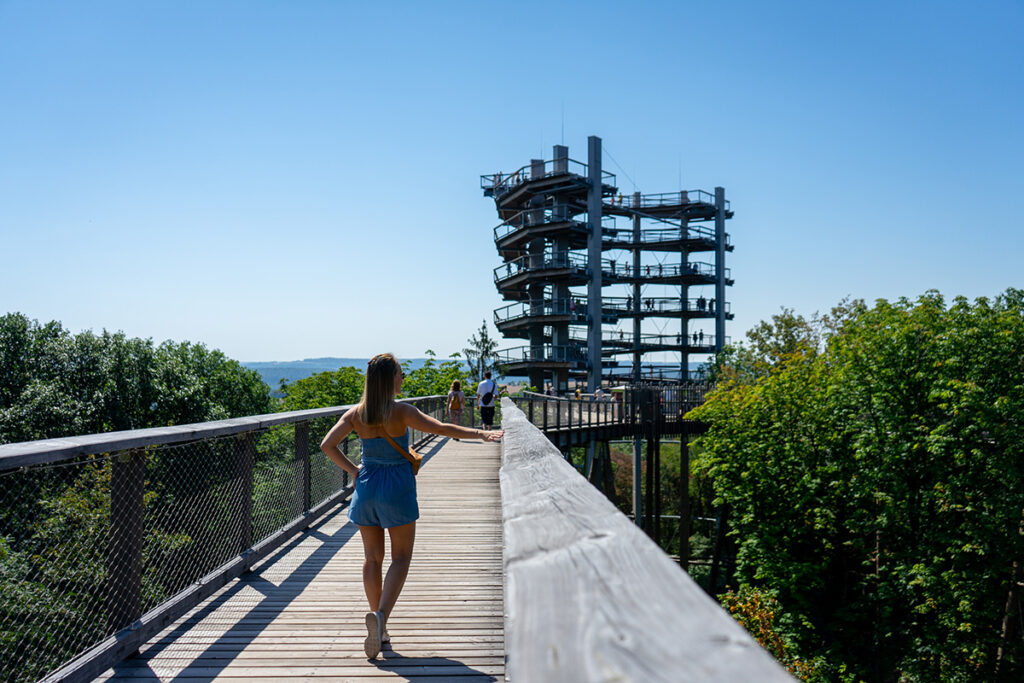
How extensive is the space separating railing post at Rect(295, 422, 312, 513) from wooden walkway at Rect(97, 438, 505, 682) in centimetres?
55

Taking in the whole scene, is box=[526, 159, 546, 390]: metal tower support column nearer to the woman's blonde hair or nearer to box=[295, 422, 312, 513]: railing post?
box=[295, 422, 312, 513]: railing post

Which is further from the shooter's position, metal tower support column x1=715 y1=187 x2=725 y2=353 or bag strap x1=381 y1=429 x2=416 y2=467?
metal tower support column x1=715 y1=187 x2=725 y2=353

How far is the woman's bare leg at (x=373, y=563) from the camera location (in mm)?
4262

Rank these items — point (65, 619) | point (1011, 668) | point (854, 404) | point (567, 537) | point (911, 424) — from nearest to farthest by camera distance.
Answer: point (567, 537), point (65, 619), point (1011, 668), point (911, 424), point (854, 404)

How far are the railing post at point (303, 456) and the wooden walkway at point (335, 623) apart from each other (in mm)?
554

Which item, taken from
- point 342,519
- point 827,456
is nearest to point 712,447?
point 827,456

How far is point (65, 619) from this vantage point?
13.1ft

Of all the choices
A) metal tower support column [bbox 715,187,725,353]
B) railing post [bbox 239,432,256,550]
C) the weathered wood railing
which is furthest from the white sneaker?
metal tower support column [bbox 715,187,725,353]

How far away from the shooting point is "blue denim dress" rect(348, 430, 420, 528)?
13.9 ft

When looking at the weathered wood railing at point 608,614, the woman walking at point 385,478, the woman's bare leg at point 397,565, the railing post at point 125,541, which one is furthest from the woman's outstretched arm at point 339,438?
the weathered wood railing at point 608,614

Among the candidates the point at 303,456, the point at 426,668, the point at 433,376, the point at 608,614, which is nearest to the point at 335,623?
the point at 426,668

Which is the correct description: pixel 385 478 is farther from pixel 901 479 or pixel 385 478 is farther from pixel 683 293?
pixel 683 293

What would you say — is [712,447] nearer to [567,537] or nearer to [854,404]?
[854,404]

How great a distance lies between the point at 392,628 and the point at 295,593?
1.19m
